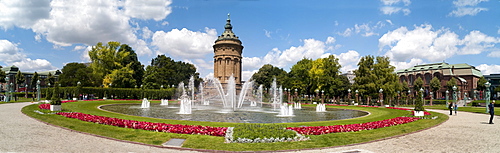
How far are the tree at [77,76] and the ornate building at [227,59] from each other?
99.6 ft

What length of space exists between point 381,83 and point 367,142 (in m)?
40.5

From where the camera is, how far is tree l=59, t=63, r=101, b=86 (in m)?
63.1

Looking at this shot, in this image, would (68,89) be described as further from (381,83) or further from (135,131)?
(381,83)

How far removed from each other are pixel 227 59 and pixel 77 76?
36.6m

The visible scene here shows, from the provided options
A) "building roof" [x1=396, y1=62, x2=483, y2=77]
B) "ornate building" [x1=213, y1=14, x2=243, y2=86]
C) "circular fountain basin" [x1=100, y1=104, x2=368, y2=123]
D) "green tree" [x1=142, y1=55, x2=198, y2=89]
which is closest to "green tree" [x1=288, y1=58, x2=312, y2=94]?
"ornate building" [x1=213, y1=14, x2=243, y2=86]

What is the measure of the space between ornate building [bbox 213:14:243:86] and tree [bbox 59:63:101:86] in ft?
99.6

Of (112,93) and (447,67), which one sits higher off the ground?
(447,67)

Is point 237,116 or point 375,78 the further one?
point 375,78

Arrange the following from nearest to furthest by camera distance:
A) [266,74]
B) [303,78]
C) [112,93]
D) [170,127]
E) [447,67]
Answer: [170,127], [112,93], [303,78], [266,74], [447,67]

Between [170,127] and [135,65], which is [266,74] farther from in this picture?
[170,127]

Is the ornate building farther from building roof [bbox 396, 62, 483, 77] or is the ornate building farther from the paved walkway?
building roof [bbox 396, 62, 483, 77]

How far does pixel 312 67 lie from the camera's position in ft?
194

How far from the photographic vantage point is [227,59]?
7819 cm

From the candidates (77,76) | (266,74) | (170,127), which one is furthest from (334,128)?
(266,74)
